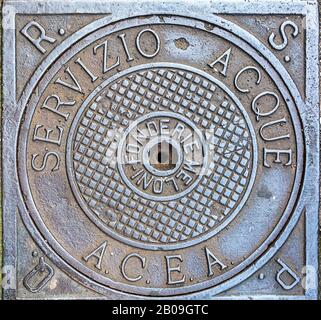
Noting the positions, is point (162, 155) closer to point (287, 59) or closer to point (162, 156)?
point (162, 156)

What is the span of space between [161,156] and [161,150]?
0.09 feet

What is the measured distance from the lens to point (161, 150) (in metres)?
2.00

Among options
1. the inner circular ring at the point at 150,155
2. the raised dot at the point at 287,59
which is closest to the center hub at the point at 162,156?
the inner circular ring at the point at 150,155

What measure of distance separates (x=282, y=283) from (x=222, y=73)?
38.9 inches

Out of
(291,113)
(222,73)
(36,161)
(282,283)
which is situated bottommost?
(282,283)

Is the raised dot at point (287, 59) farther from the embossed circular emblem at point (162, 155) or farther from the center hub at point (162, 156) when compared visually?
the center hub at point (162, 156)

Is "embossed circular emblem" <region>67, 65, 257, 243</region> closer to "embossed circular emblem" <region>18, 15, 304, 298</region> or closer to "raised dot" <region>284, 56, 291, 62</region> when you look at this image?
"embossed circular emblem" <region>18, 15, 304, 298</region>

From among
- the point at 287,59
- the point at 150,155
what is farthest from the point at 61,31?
the point at 287,59

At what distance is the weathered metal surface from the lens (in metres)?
1.98

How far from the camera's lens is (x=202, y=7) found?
1976 millimetres

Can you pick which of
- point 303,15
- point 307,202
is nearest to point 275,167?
point 307,202

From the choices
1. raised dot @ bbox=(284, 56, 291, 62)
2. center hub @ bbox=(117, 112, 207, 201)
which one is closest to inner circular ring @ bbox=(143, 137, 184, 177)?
center hub @ bbox=(117, 112, 207, 201)

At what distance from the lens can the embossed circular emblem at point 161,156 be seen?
6.50 ft

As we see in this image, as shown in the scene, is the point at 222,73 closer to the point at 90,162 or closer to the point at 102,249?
the point at 90,162
